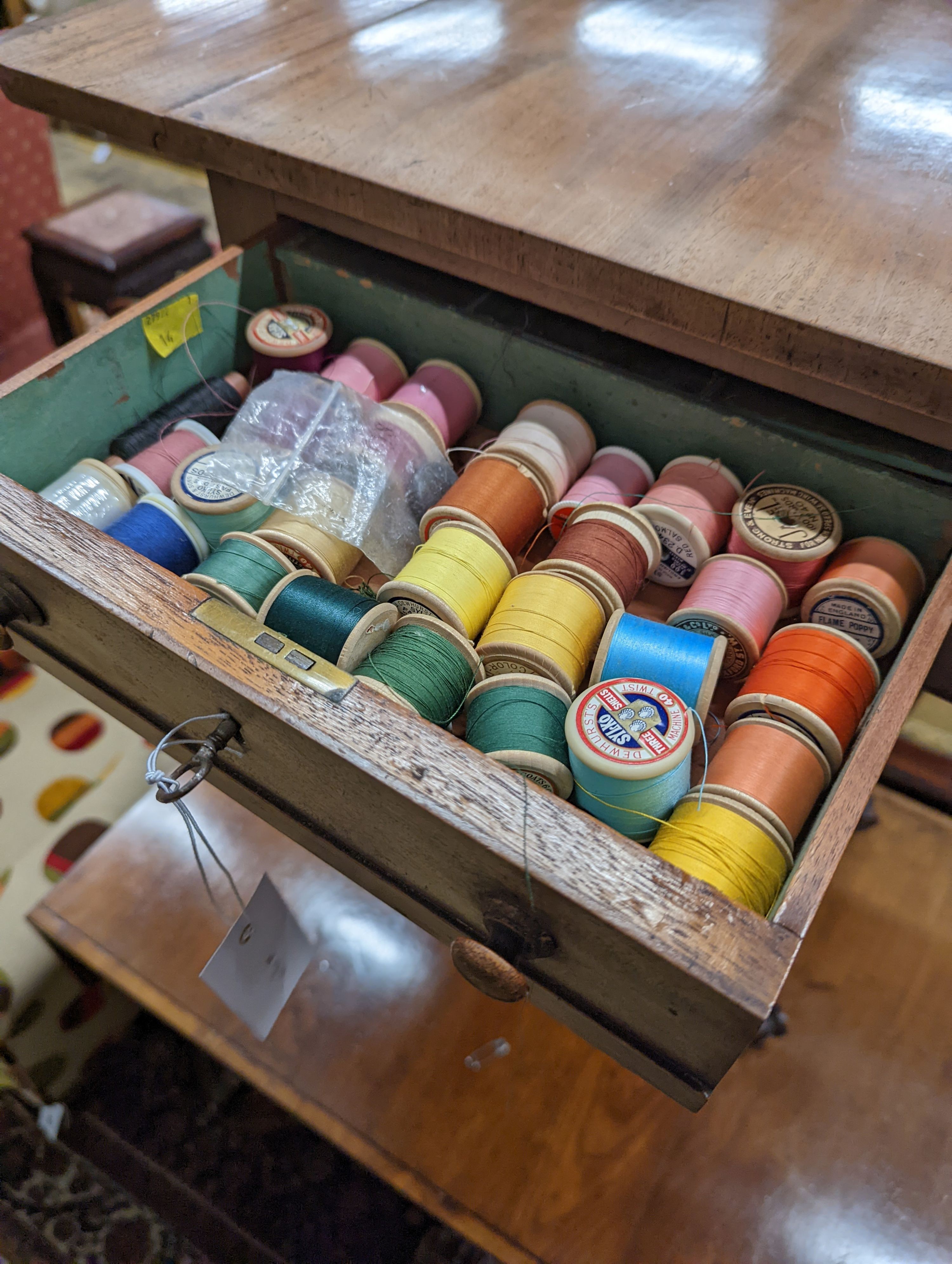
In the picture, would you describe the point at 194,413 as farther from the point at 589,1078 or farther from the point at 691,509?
the point at 589,1078

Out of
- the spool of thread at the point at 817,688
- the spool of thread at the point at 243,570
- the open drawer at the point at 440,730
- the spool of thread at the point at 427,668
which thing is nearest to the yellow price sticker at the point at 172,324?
the open drawer at the point at 440,730

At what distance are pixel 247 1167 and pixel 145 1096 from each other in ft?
0.86

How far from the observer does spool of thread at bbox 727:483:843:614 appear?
1.07 meters

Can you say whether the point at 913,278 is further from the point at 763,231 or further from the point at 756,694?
the point at 756,694

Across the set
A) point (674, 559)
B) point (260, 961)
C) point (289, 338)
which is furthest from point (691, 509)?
point (260, 961)

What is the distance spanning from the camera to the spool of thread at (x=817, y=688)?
3.10ft

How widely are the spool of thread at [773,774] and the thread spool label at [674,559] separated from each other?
28 cm

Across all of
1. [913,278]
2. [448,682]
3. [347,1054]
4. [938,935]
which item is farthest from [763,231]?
[347,1054]

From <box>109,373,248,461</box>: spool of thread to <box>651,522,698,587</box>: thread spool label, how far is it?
685 mm

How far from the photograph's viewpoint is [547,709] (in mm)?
964

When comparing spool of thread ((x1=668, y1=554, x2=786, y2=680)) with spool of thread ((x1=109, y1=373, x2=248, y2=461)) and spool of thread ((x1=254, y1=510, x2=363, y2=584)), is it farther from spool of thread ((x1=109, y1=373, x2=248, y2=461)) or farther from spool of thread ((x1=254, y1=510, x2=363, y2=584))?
spool of thread ((x1=109, y1=373, x2=248, y2=461))

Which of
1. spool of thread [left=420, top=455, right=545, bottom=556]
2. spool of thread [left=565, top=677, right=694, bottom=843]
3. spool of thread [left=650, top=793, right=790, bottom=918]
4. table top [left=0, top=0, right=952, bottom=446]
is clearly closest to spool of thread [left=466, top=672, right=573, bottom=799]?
spool of thread [left=565, top=677, right=694, bottom=843]

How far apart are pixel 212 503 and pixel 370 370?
0.37 m

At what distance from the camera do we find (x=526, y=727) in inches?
37.0
